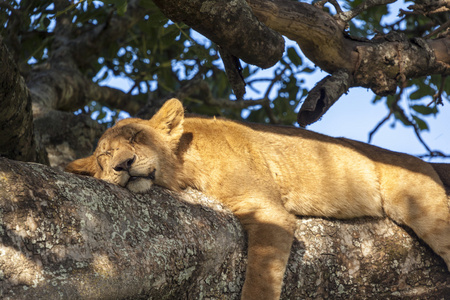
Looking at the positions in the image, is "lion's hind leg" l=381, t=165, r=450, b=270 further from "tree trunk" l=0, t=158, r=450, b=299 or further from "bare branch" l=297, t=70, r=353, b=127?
"bare branch" l=297, t=70, r=353, b=127

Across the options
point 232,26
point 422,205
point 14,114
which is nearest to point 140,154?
point 14,114

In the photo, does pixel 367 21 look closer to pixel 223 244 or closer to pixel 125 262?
pixel 223 244

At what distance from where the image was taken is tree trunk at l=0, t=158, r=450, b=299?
2.09 meters

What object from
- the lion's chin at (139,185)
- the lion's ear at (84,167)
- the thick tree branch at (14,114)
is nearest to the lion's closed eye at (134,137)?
the lion's ear at (84,167)

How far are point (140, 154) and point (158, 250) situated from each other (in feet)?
3.38

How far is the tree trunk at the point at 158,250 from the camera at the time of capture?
209 centimetres

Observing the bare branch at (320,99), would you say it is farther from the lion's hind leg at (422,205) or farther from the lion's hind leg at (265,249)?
the lion's hind leg at (422,205)

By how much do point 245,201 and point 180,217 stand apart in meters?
0.68

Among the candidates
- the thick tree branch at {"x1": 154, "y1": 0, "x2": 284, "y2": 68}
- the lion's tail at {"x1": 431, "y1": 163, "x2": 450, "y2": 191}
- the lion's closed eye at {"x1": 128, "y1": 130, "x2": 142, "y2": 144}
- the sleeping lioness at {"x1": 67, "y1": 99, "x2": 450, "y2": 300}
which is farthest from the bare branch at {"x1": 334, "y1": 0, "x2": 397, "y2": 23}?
the lion's closed eye at {"x1": 128, "y1": 130, "x2": 142, "y2": 144}

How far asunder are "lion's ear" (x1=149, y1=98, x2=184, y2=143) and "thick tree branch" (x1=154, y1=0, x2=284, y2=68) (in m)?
0.58

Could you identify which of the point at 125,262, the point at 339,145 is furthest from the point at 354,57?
the point at 125,262

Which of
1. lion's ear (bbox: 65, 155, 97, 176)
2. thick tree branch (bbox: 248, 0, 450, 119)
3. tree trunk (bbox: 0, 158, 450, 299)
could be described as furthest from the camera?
thick tree branch (bbox: 248, 0, 450, 119)

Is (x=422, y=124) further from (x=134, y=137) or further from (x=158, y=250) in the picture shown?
(x=158, y=250)

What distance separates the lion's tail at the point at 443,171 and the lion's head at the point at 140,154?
2.10 meters
